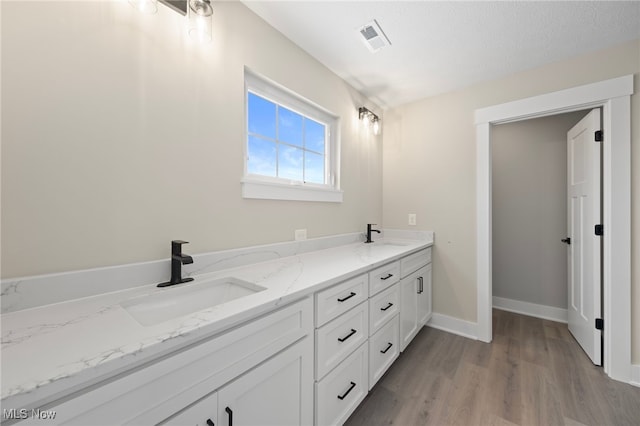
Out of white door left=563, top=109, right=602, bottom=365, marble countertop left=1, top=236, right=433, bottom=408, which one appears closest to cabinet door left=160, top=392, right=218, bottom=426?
marble countertop left=1, top=236, right=433, bottom=408

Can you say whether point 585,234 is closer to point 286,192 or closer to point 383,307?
point 383,307

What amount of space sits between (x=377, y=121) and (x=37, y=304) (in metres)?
2.67

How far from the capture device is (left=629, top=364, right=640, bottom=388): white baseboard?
169 cm

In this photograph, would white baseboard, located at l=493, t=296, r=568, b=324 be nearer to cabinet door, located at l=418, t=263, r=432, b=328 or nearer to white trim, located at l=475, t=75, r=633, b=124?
cabinet door, located at l=418, t=263, r=432, b=328

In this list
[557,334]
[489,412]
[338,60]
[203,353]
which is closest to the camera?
[203,353]

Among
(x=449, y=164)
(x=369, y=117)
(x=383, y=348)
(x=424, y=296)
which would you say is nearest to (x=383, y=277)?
(x=383, y=348)

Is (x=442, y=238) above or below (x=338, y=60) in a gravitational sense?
below

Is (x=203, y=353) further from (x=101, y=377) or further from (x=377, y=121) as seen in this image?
(x=377, y=121)

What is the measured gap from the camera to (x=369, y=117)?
2.53m

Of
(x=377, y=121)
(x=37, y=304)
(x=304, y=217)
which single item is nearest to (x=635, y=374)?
(x=304, y=217)

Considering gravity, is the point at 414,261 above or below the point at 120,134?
below

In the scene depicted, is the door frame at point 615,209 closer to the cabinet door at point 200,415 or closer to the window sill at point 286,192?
the window sill at point 286,192

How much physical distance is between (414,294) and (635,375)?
1462mm

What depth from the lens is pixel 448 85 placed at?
2.41 meters
